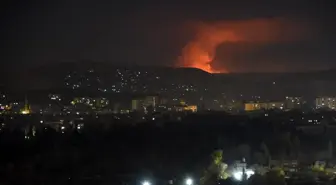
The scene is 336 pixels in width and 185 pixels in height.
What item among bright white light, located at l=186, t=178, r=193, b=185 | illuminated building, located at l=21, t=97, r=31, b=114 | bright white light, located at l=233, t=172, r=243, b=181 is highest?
illuminated building, located at l=21, t=97, r=31, b=114

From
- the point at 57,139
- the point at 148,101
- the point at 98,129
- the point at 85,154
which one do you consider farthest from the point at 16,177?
the point at 148,101

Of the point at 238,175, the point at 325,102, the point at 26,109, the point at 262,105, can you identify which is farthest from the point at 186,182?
the point at 325,102

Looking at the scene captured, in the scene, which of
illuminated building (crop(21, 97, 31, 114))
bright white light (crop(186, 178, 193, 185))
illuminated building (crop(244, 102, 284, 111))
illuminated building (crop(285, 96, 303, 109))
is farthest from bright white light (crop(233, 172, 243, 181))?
illuminated building (crop(285, 96, 303, 109))

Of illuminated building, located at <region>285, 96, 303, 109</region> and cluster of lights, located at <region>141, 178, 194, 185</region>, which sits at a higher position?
illuminated building, located at <region>285, 96, 303, 109</region>

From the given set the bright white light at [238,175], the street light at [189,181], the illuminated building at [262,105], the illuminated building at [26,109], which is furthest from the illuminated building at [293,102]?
the street light at [189,181]

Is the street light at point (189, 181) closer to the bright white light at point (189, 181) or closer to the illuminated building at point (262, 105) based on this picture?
the bright white light at point (189, 181)

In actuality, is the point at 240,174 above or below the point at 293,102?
below

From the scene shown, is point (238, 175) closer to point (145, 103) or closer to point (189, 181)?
point (189, 181)

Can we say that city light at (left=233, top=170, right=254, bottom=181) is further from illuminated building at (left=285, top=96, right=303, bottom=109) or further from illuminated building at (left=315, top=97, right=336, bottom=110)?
illuminated building at (left=285, top=96, right=303, bottom=109)
